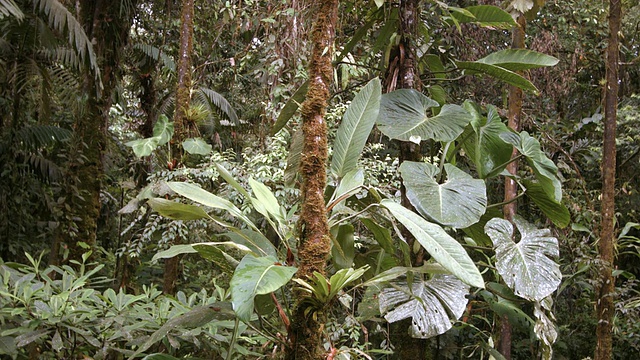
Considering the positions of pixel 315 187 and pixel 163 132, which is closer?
pixel 315 187

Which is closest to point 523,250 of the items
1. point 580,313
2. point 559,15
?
point 559,15

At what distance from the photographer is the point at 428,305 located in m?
2.09

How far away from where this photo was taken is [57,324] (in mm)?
1933

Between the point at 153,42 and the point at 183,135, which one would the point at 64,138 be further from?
the point at 183,135

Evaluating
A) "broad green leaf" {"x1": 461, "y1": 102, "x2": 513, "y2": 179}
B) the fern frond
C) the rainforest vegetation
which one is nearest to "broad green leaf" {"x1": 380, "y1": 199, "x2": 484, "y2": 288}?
the rainforest vegetation

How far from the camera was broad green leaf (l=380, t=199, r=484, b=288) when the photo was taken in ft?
4.95

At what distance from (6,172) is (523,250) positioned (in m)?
6.13

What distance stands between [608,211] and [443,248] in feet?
10.9

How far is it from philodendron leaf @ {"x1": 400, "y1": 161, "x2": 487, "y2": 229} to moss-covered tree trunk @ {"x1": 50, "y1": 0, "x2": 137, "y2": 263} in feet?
10.9

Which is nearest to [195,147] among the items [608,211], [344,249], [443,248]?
[344,249]

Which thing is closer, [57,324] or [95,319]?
[57,324]

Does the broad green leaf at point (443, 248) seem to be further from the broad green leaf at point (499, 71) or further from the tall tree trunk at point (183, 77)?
the tall tree trunk at point (183, 77)

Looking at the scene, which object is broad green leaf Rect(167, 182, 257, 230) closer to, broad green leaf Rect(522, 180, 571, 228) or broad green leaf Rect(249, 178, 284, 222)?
broad green leaf Rect(249, 178, 284, 222)

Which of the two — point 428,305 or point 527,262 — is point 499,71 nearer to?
point 527,262
